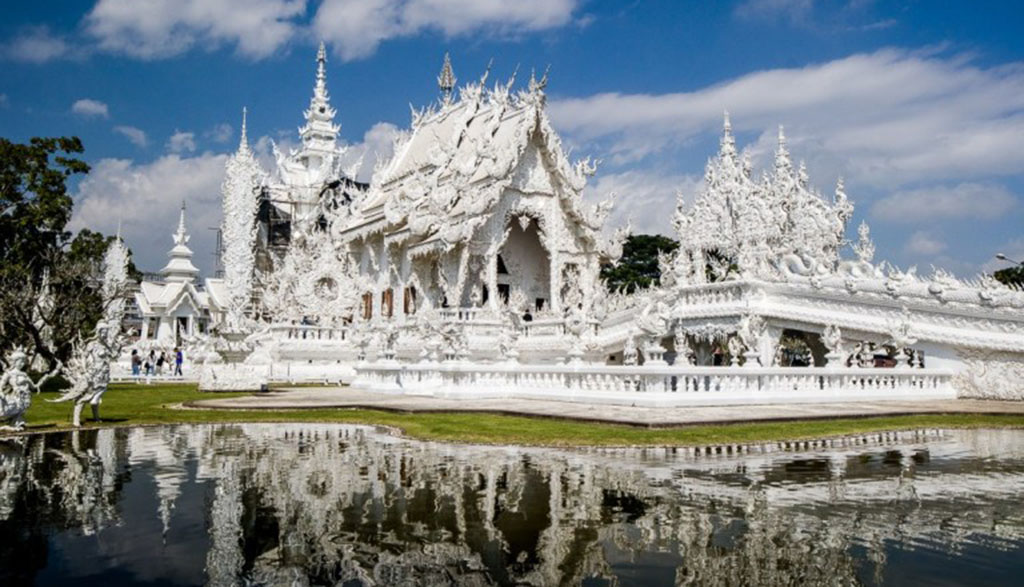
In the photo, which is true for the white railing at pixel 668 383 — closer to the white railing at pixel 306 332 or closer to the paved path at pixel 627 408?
the paved path at pixel 627 408

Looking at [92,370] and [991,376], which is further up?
[92,370]

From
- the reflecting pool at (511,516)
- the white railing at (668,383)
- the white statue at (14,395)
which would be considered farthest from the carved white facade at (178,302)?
the reflecting pool at (511,516)

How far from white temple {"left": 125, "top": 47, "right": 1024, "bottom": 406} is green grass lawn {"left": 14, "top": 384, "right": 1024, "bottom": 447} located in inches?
103

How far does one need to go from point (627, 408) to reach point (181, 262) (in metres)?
44.9

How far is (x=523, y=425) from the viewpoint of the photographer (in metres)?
12.0

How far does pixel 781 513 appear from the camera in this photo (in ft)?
19.7

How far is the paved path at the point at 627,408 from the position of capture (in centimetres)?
1228

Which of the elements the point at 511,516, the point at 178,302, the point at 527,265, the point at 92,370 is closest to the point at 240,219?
the point at 178,302

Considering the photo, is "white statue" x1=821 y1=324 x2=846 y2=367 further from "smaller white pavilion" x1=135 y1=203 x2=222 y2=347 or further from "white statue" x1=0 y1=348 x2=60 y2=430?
"smaller white pavilion" x1=135 y1=203 x2=222 y2=347

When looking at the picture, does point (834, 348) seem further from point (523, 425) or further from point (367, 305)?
point (367, 305)

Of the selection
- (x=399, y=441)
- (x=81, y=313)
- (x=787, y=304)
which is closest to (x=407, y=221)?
(x=81, y=313)

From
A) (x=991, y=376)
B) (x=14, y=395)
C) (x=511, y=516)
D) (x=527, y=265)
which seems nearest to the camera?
(x=511, y=516)

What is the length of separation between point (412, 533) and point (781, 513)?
8.75 ft

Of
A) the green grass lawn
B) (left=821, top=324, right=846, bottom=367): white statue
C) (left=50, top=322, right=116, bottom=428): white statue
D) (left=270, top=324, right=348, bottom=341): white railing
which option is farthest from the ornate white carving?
(left=270, top=324, right=348, bottom=341): white railing
